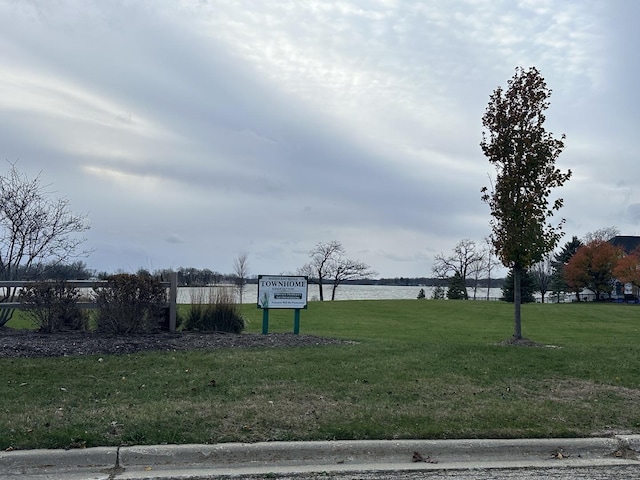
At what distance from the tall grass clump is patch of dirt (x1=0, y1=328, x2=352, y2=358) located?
38.7 inches

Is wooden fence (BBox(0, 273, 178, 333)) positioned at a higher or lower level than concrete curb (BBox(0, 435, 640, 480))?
higher

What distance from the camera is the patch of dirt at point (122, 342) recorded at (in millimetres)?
9188

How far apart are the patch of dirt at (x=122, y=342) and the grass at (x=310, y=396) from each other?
54cm

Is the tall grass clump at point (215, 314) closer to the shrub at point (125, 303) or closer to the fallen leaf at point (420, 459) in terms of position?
the shrub at point (125, 303)

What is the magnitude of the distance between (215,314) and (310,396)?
672 centimetres

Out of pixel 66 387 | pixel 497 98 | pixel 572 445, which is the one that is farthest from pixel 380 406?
pixel 497 98

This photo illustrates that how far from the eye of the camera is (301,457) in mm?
5324

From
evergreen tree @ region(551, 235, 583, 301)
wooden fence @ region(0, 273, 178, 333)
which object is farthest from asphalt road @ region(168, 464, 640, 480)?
evergreen tree @ region(551, 235, 583, 301)

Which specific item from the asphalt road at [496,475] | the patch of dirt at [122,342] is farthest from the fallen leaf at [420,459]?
the patch of dirt at [122,342]

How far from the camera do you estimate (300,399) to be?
6832 mm

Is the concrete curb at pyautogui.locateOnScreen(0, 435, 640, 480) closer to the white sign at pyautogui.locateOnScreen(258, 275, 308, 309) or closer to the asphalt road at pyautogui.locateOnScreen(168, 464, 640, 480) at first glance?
the asphalt road at pyautogui.locateOnScreen(168, 464, 640, 480)

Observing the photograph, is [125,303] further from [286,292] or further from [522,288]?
[522,288]

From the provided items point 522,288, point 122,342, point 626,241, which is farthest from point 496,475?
point 626,241

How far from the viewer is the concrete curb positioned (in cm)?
498
